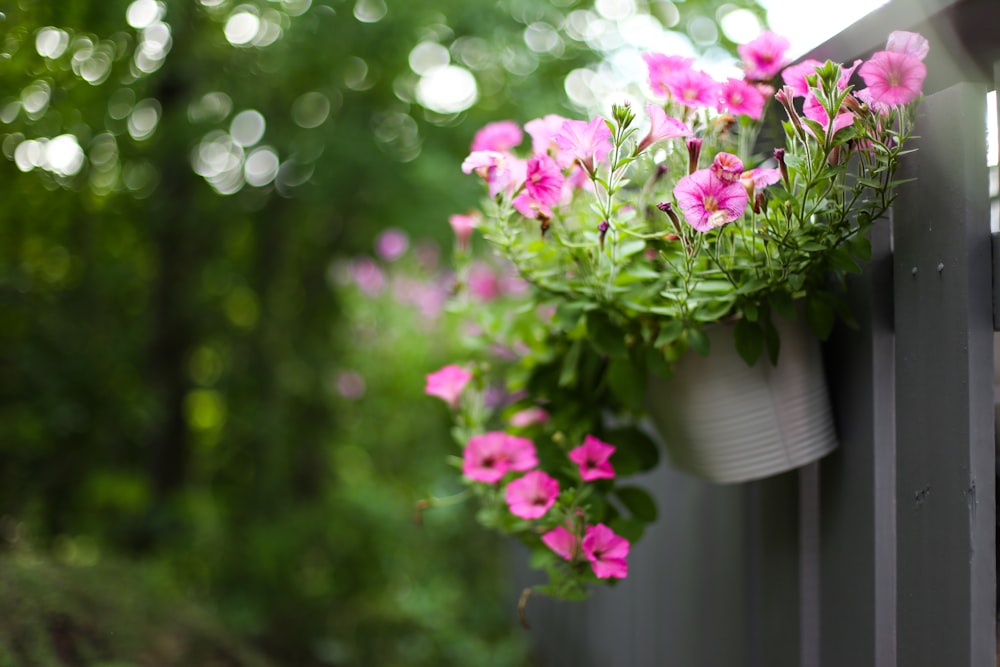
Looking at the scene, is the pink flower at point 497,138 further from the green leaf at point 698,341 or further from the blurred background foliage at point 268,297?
the blurred background foliage at point 268,297

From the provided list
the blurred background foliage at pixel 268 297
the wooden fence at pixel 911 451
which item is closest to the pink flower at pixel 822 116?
the wooden fence at pixel 911 451

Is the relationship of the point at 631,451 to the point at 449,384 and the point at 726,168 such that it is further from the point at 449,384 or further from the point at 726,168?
the point at 726,168

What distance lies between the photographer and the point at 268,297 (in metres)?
4.16

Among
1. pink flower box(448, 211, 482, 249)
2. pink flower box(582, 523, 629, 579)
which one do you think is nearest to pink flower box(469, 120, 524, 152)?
pink flower box(448, 211, 482, 249)

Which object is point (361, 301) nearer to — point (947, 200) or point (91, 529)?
point (91, 529)

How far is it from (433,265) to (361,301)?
37 centimetres

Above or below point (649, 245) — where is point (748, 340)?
below

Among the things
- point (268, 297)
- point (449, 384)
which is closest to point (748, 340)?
point (449, 384)

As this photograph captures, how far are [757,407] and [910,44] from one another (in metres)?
0.50

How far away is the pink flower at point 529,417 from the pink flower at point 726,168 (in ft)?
1.94

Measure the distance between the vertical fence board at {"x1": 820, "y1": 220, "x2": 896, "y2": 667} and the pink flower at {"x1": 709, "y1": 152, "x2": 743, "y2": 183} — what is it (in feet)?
0.91

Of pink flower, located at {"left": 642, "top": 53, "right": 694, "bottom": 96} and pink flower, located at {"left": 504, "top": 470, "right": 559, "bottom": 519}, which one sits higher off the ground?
pink flower, located at {"left": 642, "top": 53, "right": 694, "bottom": 96}

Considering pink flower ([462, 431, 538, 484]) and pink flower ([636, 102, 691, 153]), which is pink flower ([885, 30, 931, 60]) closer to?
pink flower ([636, 102, 691, 153])

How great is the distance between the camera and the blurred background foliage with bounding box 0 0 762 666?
2.44 meters
